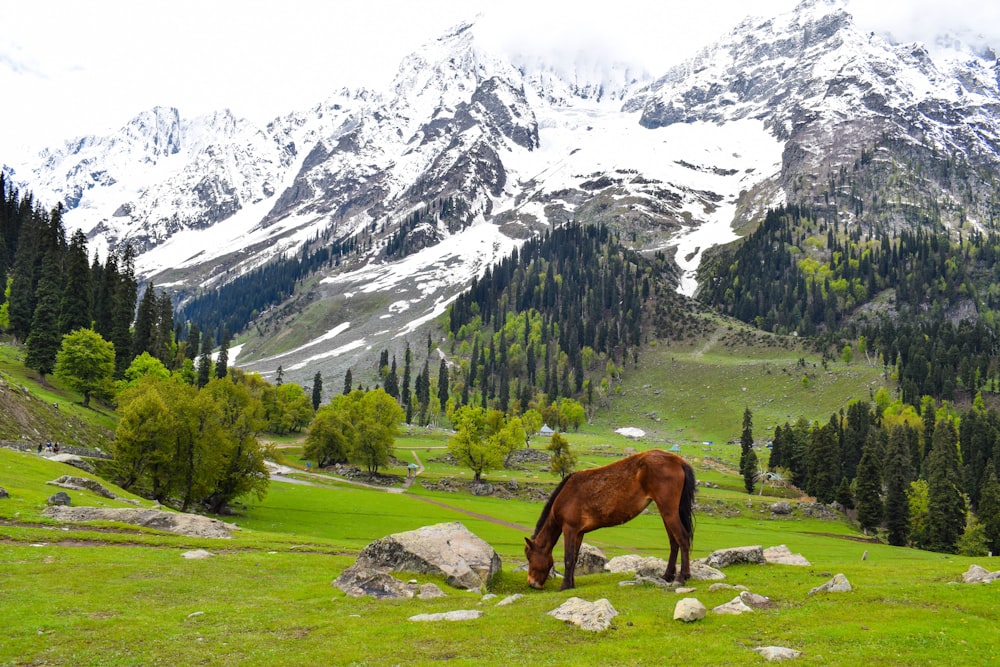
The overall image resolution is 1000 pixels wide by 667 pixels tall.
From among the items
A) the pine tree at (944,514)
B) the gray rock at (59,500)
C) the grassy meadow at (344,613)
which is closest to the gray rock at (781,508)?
the pine tree at (944,514)

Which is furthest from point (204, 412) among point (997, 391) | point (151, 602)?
point (997, 391)

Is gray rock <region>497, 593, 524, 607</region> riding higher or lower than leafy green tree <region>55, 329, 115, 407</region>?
lower

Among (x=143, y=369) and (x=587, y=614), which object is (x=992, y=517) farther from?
(x=143, y=369)

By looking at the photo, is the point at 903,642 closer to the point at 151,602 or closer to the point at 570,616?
the point at 570,616

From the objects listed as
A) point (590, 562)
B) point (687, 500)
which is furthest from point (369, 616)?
point (590, 562)

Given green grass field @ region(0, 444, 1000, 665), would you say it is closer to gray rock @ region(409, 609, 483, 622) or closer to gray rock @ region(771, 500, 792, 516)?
gray rock @ region(409, 609, 483, 622)

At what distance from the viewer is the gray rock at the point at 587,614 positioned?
52.6 feet

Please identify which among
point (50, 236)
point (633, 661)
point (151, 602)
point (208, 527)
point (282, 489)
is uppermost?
point (50, 236)

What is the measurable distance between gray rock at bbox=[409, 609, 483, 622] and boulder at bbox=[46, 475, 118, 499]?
3615 centimetres

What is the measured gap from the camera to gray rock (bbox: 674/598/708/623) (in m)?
16.2

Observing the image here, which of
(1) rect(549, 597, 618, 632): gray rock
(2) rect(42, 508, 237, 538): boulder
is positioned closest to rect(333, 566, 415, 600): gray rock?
(1) rect(549, 597, 618, 632): gray rock

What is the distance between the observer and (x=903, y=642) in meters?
13.8

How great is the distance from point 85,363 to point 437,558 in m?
79.7

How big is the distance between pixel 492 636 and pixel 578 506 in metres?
7.18
